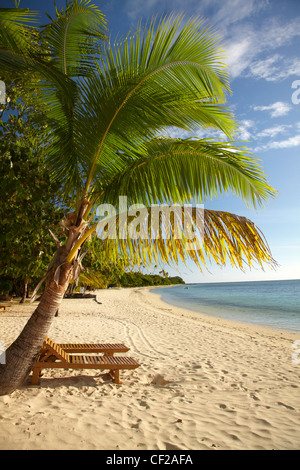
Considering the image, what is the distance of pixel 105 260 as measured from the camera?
496 centimetres

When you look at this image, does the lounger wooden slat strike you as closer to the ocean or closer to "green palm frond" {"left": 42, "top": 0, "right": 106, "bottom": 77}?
"green palm frond" {"left": 42, "top": 0, "right": 106, "bottom": 77}

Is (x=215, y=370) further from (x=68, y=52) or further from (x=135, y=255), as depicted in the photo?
(x=68, y=52)

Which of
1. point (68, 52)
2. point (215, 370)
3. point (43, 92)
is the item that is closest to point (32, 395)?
point (215, 370)

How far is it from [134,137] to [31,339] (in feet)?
10.0

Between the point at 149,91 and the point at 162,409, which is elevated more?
the point at 149,91

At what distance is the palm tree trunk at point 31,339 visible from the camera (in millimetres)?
3641

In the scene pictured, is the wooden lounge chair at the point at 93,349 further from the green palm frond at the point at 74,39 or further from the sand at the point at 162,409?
the green palm frond at the point at 74,39

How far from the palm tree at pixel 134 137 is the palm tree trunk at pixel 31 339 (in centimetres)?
1

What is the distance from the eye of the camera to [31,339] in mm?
3707

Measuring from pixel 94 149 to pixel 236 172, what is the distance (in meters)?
1.96

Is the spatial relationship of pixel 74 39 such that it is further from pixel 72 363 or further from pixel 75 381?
pixel 75 381

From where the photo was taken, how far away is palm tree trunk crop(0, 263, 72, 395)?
364cm

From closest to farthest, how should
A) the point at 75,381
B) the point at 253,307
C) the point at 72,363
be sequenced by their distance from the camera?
the point at 72,363 → the point at 75,381 → the point at 253,307

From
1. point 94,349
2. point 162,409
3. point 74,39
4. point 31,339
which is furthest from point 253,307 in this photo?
point 74,39
